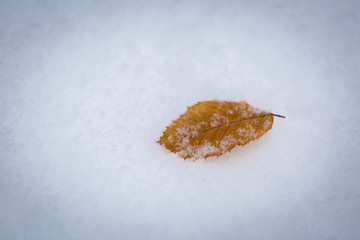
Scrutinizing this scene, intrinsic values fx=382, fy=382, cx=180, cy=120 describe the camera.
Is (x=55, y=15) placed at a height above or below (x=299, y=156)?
above

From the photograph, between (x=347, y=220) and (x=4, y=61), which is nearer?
(x=347, y=220)

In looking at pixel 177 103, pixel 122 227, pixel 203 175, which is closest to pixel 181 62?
pixel 177 103

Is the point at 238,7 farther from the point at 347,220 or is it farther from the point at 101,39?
the point at 347,220
